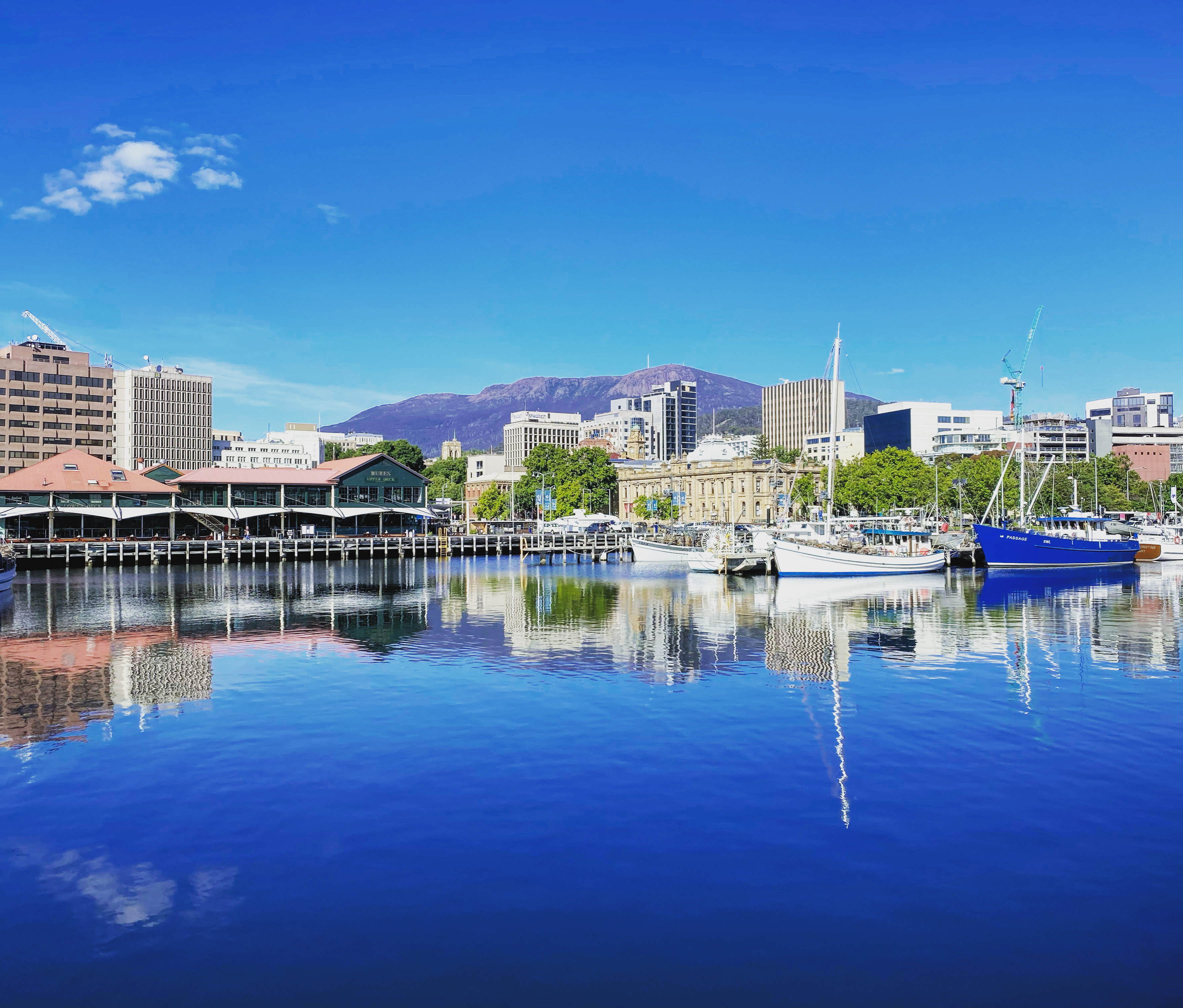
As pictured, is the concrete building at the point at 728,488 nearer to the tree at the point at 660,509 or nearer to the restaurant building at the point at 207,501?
the tree at the point at 660,509

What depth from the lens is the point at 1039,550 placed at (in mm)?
92562

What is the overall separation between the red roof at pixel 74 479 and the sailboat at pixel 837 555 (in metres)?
74.0

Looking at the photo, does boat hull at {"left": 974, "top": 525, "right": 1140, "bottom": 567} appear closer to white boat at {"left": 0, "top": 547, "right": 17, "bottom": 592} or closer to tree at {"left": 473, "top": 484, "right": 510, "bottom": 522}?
white boat at {"left": 0, "top": 547, "right": 17, "bottom": 592}

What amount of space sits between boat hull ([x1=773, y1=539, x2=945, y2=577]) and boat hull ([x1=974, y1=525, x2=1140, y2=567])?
13468mm

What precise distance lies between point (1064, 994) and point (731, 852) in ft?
19.1

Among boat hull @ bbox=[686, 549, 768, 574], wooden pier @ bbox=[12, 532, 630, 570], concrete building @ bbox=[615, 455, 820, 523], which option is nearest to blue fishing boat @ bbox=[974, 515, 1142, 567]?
boat hull @ bbox=[686, 549, 768, 574]

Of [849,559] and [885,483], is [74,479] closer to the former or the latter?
[849,559]

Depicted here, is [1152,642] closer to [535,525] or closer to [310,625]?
[310,625]

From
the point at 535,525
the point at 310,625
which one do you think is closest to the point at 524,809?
the point at 310,625

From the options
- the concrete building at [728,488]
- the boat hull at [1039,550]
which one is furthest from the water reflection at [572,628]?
the concrete building at [728,488]

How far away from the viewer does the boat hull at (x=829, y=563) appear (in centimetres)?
8031

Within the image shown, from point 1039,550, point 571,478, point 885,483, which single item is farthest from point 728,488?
point 1039,550

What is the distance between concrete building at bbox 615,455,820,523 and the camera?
6801 inches

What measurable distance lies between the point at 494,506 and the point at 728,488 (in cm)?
4670
